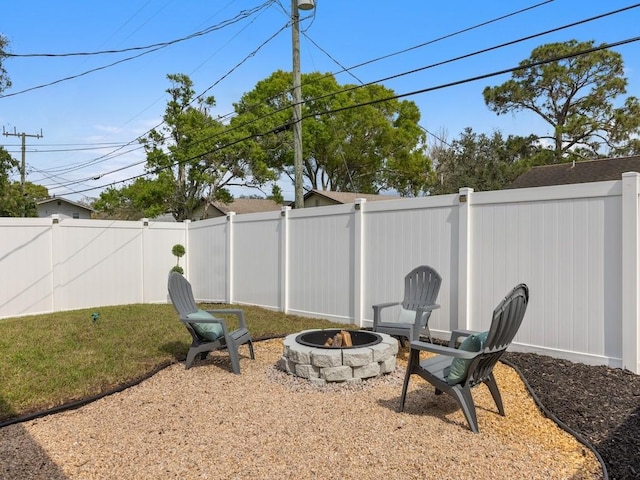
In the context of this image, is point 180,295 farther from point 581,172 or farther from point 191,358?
point 581,172

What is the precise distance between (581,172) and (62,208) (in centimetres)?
2894

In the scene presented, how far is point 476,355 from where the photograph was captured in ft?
10.4

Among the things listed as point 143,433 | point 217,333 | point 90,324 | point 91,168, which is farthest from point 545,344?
point 91,168

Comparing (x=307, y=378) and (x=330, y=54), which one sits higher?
(x=330, y=54)

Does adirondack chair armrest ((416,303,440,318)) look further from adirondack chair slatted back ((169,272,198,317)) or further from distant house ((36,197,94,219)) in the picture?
distant house ((36,197,94,219))

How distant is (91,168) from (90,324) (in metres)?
17.3

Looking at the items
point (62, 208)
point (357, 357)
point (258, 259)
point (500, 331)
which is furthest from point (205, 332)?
point (62, 208)

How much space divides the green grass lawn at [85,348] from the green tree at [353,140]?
16.9 meters

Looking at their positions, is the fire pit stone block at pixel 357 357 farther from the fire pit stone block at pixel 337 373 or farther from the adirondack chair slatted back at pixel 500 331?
the adirondack chair slatted back at pixel 500 331

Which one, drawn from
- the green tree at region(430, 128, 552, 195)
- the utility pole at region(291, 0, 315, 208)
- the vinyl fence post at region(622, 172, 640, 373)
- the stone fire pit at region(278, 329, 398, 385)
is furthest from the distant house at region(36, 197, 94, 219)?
the vinyl fence post at region(622, 172, 640, 373)

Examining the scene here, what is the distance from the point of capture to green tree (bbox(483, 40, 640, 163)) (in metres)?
20.1

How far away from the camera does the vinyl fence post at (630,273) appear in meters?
4.36

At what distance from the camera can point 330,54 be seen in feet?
36.7

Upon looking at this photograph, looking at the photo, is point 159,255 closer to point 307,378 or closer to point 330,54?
point 330,54
